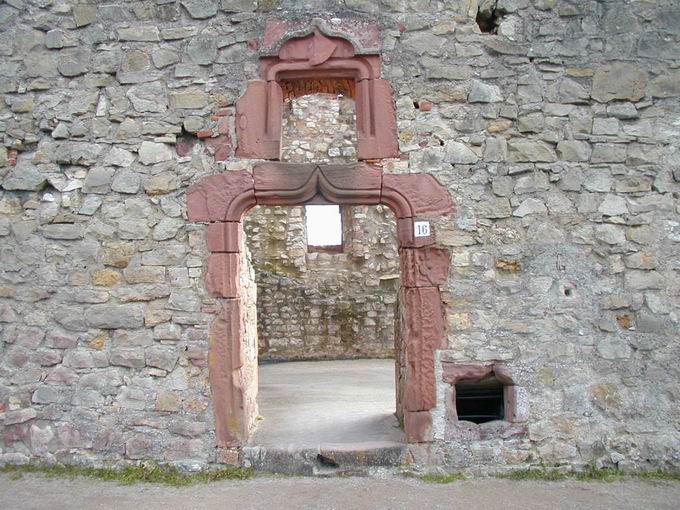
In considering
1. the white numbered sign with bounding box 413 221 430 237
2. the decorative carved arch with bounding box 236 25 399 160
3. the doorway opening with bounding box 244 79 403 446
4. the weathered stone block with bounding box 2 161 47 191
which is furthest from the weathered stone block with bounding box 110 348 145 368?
the doorway opening with bounding box 244 79 403 446

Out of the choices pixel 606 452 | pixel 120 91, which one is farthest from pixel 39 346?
pixel 606 452

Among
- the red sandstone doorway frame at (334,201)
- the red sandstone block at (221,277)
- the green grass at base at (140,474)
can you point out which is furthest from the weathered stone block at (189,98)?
the green grass at base at (140,474)

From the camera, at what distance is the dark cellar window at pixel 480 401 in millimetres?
5133

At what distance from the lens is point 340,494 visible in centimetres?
442

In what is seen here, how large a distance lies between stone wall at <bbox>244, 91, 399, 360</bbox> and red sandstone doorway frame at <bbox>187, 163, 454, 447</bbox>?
643 centimetres

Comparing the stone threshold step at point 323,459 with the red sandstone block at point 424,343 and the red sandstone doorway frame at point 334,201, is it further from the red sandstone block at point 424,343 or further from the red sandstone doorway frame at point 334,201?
the red sandstone block at point 424,343

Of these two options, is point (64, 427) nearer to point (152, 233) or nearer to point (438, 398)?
point (152, 233)

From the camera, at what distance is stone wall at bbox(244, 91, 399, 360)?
11492 millimetres

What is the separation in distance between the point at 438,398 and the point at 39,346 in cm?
339

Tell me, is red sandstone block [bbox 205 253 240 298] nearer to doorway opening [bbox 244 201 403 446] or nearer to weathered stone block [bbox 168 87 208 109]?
weathered stone block [bbox 168 87 208 109]

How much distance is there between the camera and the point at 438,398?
4.89 m

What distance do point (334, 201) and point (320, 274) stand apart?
22.0 feet

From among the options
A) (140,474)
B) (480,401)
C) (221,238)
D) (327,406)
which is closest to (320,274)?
(327,406)

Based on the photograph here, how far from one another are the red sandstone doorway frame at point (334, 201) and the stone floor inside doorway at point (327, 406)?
46cm
